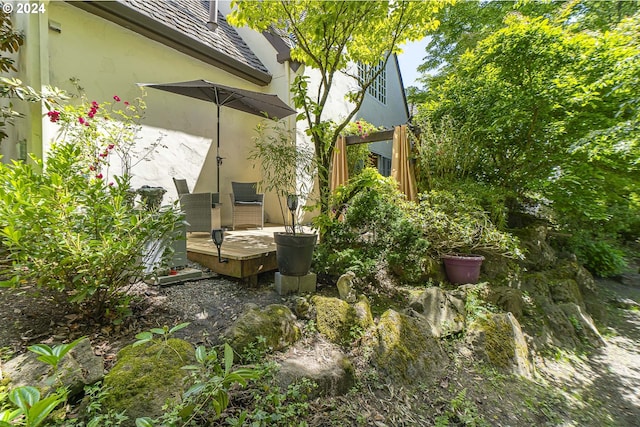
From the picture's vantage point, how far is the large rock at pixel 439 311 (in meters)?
3.11

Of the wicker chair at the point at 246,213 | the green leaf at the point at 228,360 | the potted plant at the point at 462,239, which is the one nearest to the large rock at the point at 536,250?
the potted plant at the point at 462,239

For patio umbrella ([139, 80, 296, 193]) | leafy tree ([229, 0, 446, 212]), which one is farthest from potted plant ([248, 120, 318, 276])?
patio umbrella ([139, 80, 296, 193])

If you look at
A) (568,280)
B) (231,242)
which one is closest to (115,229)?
(231,242)

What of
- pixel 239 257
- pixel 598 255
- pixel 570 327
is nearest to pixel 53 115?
pixel 239 257

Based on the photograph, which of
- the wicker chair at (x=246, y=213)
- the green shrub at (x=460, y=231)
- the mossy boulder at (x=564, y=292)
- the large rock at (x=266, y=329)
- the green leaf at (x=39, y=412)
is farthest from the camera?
the wicker chair at (x=246, y=213)

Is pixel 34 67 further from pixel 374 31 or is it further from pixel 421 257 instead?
pixel 421 257

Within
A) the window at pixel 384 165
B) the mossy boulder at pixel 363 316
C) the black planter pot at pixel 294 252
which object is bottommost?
the mossy boulder at pixel 363 316

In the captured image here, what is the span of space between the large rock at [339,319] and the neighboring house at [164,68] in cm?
391

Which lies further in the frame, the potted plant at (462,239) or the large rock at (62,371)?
the potted plant at (462,239)

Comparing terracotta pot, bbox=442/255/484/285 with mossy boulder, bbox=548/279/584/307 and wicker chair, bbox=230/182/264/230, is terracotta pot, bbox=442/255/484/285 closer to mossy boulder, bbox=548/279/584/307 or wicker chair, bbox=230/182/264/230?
mossy boulder, bbox=548/279/584/307

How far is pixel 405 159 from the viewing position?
5.64 metres

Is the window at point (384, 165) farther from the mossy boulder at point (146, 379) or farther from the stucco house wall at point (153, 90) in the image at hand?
the mossy boulder at point (146, 379)

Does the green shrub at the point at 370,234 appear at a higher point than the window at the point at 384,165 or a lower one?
lower

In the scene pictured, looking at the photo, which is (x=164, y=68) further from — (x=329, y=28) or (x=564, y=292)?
(x=564, y=292)
